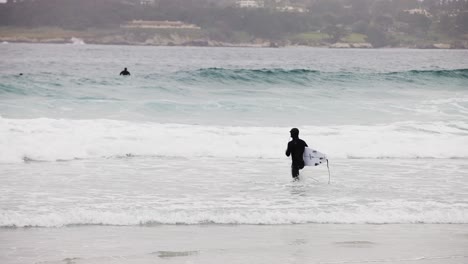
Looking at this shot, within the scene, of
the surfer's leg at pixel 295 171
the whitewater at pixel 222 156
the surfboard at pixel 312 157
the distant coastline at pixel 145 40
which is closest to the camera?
the whitewater at pixel 222 156

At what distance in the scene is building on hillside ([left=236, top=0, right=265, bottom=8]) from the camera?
423ft

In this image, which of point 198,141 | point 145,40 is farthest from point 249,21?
point 198,141

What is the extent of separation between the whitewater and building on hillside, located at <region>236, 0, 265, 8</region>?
3777 inches

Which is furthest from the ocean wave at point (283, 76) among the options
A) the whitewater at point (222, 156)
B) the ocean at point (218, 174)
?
the ocean at point (218, 174)

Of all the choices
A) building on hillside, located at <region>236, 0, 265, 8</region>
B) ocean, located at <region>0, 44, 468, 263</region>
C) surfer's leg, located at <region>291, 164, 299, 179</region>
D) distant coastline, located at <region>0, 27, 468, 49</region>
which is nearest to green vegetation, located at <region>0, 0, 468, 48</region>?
distant coastline, located at <region>0, 27, 468, 49</region>

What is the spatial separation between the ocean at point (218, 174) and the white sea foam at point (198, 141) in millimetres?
53

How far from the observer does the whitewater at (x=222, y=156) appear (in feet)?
36.1

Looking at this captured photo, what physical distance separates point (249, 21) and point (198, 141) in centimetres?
11451

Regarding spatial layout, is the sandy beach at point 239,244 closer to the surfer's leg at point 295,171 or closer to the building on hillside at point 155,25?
the surfer's leg at point 295,171

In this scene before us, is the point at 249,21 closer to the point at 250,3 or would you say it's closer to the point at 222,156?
the point at 250,3

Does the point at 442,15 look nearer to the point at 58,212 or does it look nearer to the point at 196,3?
the point at 196,3

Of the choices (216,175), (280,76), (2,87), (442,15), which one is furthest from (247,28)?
(216,175)

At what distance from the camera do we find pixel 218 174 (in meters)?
14.6

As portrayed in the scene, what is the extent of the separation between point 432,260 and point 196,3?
13146 centimetres
